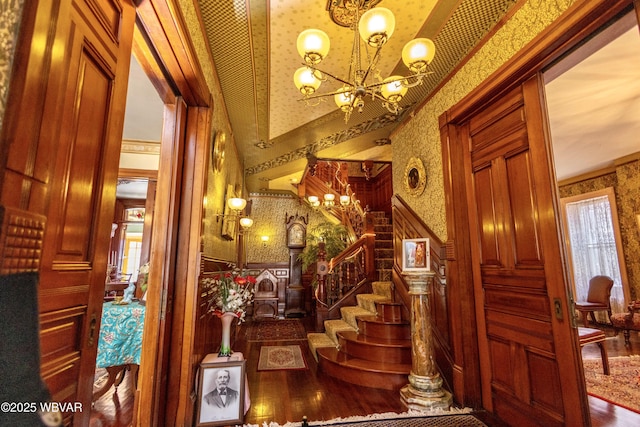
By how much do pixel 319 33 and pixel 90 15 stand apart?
1.29 m

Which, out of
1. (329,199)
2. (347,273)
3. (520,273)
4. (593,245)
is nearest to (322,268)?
(347,273)

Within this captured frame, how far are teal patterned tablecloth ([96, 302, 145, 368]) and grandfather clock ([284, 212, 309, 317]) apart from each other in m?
4.94

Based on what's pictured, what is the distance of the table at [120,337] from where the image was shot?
242 cm

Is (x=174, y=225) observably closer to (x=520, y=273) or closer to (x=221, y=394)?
(x=221, y=394)

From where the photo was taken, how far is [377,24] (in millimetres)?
1797

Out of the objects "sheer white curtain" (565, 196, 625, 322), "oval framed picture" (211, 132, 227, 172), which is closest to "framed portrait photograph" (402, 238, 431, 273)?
"oval framed picture" (211, 132, 227, 172)

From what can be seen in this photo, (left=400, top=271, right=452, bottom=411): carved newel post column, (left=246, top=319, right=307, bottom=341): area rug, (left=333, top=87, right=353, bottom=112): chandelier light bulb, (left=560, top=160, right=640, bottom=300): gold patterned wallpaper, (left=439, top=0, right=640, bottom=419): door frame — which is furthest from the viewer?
(left=560, top=160, right=640, bottom=300): gold patterned wallpaper

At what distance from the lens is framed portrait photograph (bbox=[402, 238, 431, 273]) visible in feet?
9.36

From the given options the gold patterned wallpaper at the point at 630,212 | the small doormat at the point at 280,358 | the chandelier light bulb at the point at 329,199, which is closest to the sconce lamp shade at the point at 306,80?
the small doormat at the point at 280,358

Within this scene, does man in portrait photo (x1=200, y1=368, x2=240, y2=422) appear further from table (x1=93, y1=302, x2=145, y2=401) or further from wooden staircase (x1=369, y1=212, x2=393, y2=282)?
wooden staircase (x1=369, y1=212, x2=393, y2=282)

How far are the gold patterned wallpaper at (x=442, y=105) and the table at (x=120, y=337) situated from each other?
117 inches

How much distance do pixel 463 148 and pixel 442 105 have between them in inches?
21.9

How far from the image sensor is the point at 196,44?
7.06ft

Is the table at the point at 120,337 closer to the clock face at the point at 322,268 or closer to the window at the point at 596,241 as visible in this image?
the clock face at the point at 322,268
